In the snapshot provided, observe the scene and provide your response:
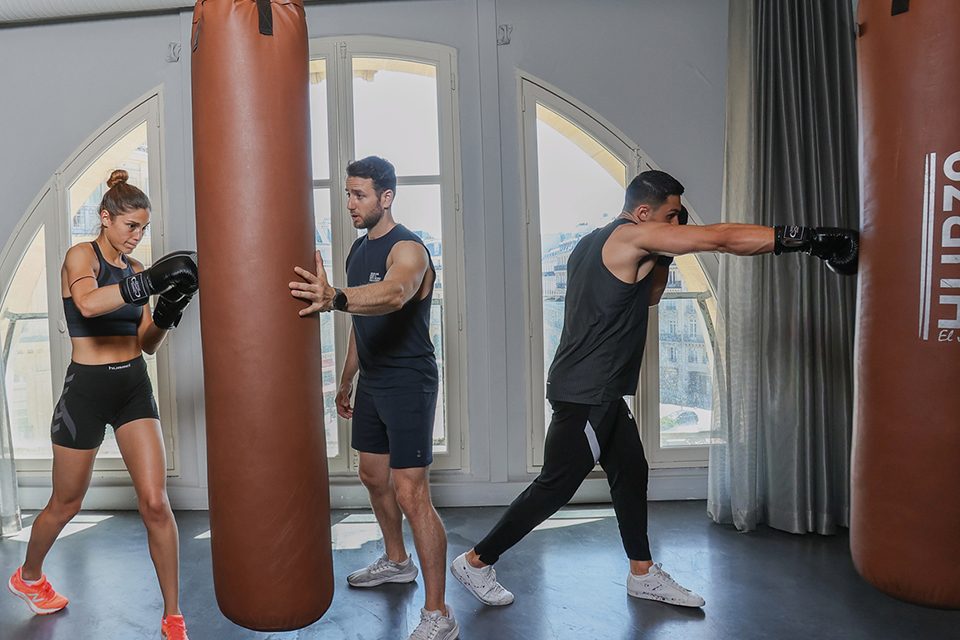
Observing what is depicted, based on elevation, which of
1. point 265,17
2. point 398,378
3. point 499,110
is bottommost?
point 398,378

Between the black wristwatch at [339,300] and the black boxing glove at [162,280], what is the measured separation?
496mm

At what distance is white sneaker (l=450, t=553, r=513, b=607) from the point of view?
2.44 meters

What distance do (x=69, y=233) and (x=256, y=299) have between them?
9.24ft

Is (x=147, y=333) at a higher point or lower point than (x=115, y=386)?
higher

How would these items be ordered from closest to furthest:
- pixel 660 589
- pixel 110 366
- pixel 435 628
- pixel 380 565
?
pixel 435 628, pixel 110 366, pixel 660 589, pixel 380 565

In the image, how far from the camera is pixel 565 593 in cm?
255

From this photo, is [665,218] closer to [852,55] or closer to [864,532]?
[864,532]

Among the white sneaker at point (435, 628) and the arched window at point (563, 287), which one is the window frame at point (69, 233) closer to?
the arched window at point (563, 287)

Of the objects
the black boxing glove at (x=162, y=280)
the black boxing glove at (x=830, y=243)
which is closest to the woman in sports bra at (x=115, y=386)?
the black boxing glove at (x=162, y=280)

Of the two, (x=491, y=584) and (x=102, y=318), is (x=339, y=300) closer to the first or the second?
(x=102, y=318)

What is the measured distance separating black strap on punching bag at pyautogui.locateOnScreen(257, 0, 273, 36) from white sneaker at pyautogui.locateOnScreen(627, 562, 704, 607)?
2.09 m

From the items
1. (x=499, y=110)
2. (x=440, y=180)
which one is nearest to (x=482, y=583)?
(x=440, y=180)

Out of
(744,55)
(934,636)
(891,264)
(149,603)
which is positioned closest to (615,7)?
(744,55)

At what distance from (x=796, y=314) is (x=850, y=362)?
34cm
